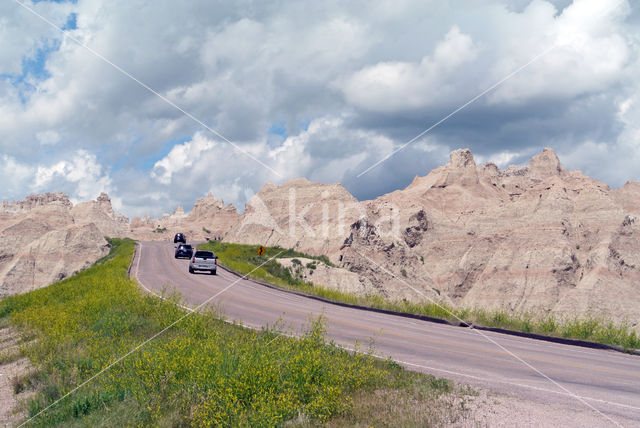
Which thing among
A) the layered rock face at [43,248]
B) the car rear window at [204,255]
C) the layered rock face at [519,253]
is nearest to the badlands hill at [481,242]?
the layered rock face at [519,253]

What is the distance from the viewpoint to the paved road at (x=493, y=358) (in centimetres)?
842

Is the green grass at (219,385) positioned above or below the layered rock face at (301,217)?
below

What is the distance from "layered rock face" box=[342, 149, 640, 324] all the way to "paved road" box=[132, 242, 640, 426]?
108 feet

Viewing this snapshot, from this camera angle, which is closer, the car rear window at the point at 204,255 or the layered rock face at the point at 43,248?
the car rear window at the point at 204,255

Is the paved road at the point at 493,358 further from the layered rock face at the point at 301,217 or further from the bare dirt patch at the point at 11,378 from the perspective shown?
the layered rock face at the point at 301,217

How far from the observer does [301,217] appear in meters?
64.7

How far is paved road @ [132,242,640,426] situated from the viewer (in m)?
8.42

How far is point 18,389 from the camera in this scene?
28.8 ft

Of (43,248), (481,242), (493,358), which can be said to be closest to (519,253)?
(481,242)

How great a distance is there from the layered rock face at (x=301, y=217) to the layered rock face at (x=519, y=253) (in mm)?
2640

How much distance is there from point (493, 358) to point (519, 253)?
49876mm

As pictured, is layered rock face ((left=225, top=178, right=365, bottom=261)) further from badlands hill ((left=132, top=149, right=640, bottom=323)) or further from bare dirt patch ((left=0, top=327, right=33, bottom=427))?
bare dirt patch ((left=0, top=327, right=33, bottom=427))

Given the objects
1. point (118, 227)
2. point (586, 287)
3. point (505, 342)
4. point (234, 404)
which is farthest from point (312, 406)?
point (118, 227)

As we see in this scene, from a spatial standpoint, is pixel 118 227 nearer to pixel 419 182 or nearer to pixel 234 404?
pixel 419 182
